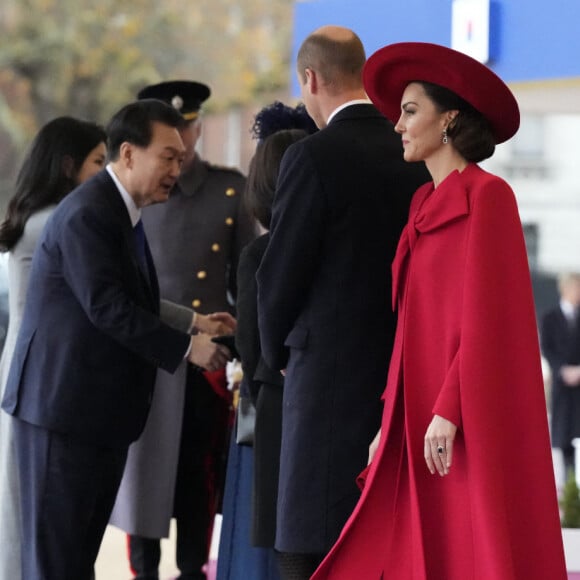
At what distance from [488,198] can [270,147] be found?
842mm

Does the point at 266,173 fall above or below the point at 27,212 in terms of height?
below

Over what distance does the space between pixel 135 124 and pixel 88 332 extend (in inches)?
23.0

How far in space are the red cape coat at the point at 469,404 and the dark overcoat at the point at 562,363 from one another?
18.3 ft

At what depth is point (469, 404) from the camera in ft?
8.69

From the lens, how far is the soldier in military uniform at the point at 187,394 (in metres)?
4.39

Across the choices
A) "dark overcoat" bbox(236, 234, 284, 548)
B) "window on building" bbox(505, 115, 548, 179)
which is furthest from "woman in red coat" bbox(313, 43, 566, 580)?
"window on building" bbox(505, 115, 548, 179)

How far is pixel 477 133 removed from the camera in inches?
110

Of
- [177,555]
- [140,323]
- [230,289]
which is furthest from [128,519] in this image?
[140,323]

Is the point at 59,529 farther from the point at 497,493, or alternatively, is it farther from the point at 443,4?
the point at 443,4

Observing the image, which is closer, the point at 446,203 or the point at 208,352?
the point at 446,203

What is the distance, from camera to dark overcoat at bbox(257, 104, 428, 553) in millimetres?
3035

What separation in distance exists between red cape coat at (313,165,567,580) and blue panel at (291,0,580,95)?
178 centimetres

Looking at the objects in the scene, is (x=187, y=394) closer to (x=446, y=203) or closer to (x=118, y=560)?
(x=118, y=560)

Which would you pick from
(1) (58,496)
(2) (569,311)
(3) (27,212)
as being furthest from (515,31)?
(2) (569,311)
